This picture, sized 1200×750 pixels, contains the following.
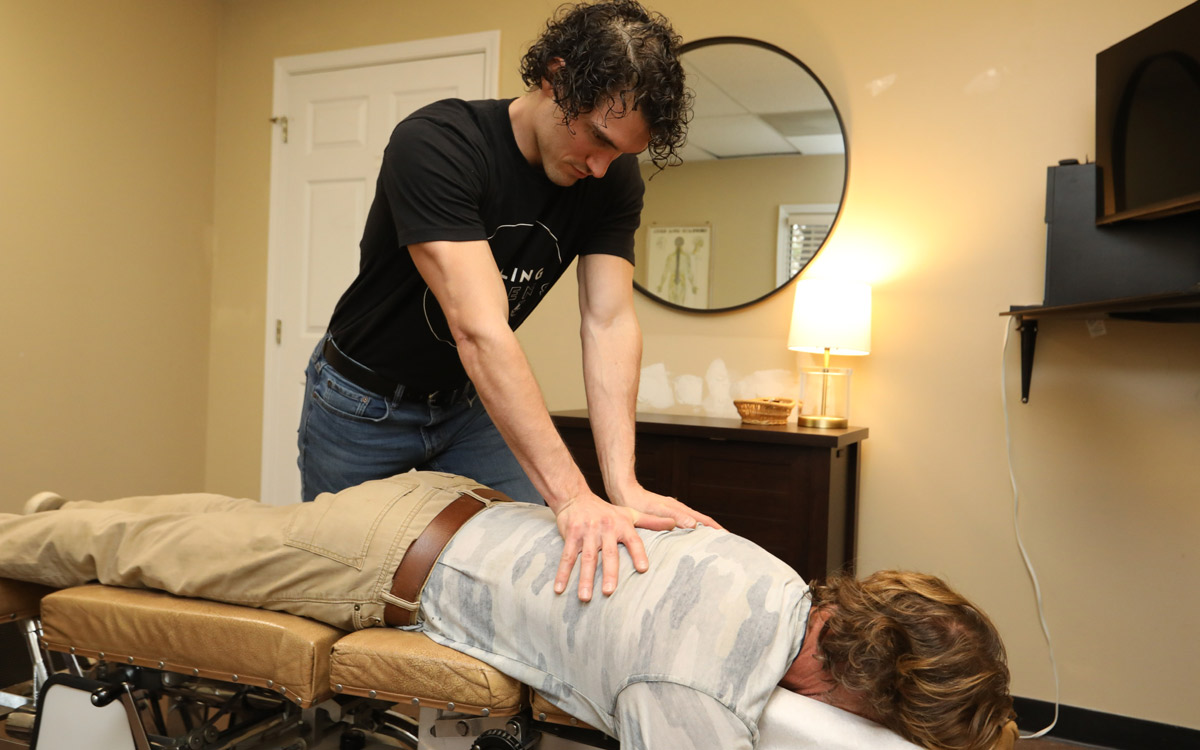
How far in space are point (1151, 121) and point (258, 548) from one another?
2217 mm

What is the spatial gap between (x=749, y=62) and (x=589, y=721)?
2.34 m

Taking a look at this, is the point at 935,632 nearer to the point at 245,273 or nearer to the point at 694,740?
the point at 694,740

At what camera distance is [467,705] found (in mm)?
1146

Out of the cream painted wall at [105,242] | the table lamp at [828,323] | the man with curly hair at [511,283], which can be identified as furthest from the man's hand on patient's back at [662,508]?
the cream painted wall at [105,242]

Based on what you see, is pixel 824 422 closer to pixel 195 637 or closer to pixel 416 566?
pixel 416 566

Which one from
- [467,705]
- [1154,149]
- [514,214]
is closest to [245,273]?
[514,214]

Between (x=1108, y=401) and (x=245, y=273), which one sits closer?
(x=1108, y=401)

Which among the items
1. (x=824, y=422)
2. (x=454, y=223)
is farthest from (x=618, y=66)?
(x=824, y=422)

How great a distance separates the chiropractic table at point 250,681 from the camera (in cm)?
114

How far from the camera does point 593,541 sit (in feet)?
3.71

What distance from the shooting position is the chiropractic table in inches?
45.0

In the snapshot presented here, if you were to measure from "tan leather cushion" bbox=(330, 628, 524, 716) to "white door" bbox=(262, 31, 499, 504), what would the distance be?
2.50 meters

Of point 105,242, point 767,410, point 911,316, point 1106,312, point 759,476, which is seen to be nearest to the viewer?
point 1106,312

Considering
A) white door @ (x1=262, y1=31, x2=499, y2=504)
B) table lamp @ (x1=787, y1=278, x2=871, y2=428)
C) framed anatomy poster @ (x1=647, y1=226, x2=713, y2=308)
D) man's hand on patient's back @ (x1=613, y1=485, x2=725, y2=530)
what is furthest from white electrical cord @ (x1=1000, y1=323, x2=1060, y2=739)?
white door @ (x1=262, y1=31, x2=499, y2=504)
